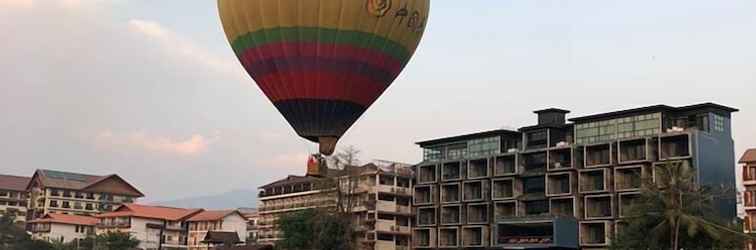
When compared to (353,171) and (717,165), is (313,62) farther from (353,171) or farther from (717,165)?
(717,165)

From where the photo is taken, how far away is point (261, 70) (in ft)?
81.0

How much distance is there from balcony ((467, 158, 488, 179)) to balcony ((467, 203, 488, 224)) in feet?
6.92

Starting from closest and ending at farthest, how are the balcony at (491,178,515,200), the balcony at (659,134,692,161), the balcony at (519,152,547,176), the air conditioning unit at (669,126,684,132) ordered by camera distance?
the balcony at (659,134,692,161) → the air conditioning unit at (669,126,684,132) → the balcony at (519,152,547,176) → the balcony at (491,178,515,200)

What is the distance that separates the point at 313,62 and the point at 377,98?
2.69 m

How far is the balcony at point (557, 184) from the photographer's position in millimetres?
58509

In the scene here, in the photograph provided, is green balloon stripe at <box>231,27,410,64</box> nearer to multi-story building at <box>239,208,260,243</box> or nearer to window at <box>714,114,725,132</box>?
window at <box>714,114,725,132</box>

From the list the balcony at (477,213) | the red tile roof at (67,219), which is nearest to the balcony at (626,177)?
Result: the balcony at (477,213)

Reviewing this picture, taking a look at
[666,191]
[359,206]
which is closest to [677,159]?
[666,191]

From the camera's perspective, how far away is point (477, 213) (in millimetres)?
65000

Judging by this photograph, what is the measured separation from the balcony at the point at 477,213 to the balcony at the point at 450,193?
170cm

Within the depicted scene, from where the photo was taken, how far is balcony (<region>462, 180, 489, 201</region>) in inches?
Answer: 2532

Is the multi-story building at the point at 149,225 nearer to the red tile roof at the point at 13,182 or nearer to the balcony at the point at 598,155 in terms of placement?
the red tile roof at the point at 13,182

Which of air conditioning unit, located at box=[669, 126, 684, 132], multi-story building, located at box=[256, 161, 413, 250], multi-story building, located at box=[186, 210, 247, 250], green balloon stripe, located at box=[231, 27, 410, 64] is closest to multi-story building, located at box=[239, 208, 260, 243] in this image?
multi-story building, located at box=[186, 210, 247, 250]

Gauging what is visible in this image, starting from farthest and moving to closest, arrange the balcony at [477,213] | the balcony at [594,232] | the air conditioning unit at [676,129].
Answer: the balcony at [477,213] < the balcony at [594,232] < the air conditioning unit at [676,129]
